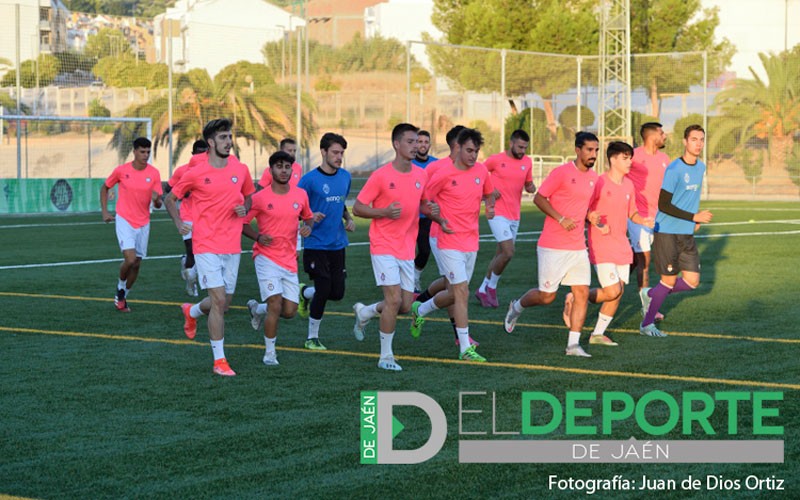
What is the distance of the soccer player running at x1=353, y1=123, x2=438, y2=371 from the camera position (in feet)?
33.6

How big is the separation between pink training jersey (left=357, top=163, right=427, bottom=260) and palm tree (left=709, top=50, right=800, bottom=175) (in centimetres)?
3570

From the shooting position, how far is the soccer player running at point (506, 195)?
48.5 ft

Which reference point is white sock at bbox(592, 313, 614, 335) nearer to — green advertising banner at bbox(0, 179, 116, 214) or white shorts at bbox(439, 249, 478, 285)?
white shorts at bbox(439, 249, 478, 285)

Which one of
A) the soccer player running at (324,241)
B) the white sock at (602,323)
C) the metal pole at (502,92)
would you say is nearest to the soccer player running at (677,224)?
the white sock at (602,323)

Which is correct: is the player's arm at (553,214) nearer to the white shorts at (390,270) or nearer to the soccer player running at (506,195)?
the white shorts at (390,270)

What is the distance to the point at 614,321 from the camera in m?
13.3

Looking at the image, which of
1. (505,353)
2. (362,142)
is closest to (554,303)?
(505,353)

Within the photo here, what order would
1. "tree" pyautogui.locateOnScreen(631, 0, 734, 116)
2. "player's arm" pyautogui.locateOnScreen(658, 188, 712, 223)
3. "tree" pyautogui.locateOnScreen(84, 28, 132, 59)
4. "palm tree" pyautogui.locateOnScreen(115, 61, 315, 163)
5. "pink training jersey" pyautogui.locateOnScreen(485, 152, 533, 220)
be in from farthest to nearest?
"tree" pyautogui.locateOnScreen(631, 0, 734, 116) < "tree" pyautogui.locateOnScreen(84, 28, 132, 59) < "palm tree" pyautogui.locateOnScreen(115, 61, 315, 163) < "pink training jersey" pyautogui.locateOnScreen(485, 152, 533, 220) < "player's arm" pyautogui.locateOnScreen(658, 188, 712, 223)

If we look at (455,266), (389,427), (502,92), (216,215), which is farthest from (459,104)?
(389,427)

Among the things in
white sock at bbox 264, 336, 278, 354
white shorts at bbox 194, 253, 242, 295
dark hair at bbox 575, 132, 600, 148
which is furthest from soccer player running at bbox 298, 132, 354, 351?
dark hair at bbox 575, 132, 600, 148

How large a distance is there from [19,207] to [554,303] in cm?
2116

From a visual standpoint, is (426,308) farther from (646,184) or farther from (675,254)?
(646,184)

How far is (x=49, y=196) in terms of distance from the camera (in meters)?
32.8

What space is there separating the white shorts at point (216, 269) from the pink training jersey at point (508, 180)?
554cm
